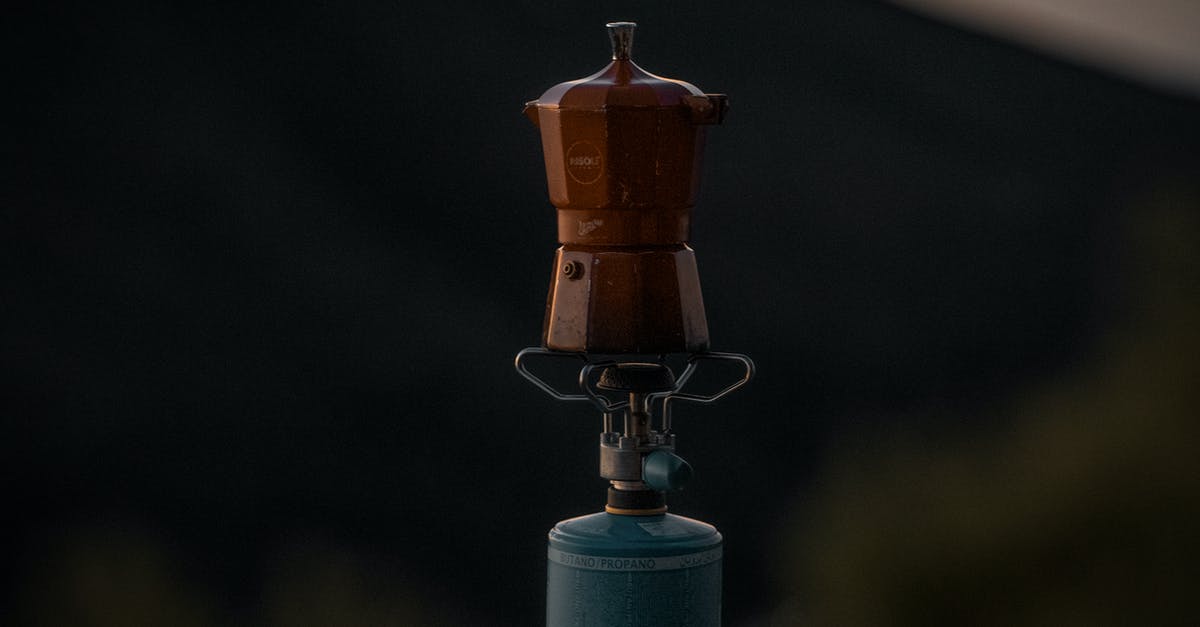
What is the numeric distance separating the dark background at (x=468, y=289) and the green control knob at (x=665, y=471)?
248 centimetres

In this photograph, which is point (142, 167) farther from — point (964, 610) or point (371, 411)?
point (964, 610)

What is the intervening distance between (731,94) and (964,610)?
201 cm

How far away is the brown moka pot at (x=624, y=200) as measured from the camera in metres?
2.10

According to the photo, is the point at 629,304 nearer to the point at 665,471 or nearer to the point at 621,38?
the point at 665,471

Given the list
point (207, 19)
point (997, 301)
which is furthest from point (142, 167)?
point (997, 301)

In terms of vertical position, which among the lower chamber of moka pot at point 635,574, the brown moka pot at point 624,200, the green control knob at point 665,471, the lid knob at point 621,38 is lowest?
the lower chamber of moka pot at point 635,574

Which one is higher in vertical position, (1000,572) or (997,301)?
(997,301)

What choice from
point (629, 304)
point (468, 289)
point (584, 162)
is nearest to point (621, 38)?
point (584, 162)

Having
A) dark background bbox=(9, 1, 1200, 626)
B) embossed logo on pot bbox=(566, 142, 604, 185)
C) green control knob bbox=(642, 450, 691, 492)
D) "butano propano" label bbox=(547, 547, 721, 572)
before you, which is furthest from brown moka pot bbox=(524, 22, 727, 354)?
dark background bbox=(9, 1, 1200, 626)

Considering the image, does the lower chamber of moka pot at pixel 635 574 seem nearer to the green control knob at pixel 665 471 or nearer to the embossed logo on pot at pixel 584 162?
the green control knob at pixel 665 471

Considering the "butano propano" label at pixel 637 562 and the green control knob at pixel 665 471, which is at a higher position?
the green control knob at pixel 665 471

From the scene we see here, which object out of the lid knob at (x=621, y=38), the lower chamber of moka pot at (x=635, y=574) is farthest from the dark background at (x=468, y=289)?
the lid knob at (x=621, y=38)

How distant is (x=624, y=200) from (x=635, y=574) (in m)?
0.48

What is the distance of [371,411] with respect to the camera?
519 cm
